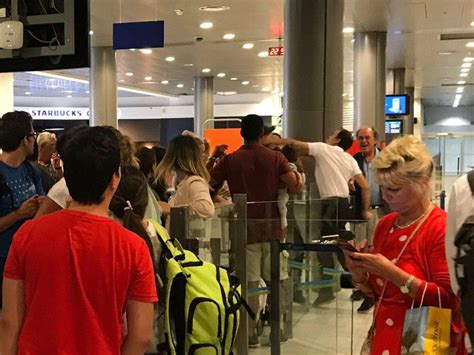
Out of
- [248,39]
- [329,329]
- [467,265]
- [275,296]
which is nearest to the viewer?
[467,265]

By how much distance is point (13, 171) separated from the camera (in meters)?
3.44

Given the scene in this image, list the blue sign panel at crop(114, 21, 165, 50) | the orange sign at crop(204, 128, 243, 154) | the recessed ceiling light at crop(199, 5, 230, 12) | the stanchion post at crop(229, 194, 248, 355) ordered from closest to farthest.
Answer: the stanchion post at crop(229, 194, 248, 355), the blue sign panel at crop(114, 21, 165, 50), the recessed ceiling light at crop(199, 5, 230, 12), the orange sign at crop(204, 128, 243, 154)

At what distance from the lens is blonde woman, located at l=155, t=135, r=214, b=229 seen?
3.87 metres

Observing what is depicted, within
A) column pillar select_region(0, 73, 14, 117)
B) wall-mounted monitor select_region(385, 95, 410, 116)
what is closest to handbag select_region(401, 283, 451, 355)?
column pillar select_region(0, 73, 14, 117)

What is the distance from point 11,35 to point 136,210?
2.86 m

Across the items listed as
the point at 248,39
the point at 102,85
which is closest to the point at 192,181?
the point at 248,39

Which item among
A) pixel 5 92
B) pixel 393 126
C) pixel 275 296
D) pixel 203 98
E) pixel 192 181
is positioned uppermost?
pixel 203 98

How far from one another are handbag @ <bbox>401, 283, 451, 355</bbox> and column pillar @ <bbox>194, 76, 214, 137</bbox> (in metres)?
21.3

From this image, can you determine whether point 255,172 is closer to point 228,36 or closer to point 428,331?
point 428,331

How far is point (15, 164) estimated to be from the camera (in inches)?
136

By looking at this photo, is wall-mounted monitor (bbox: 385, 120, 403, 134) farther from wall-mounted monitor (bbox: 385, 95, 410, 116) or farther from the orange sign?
the orange sign

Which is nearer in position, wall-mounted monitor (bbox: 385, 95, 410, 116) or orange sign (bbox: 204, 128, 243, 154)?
orange sign (bbox: 204, 128, 243, 154)

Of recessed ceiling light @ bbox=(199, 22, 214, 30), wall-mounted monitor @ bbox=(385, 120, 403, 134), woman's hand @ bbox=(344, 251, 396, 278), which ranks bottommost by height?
woman's hand @ bbox=(344, 251, 396, 278)

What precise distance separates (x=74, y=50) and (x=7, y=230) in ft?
6.16
